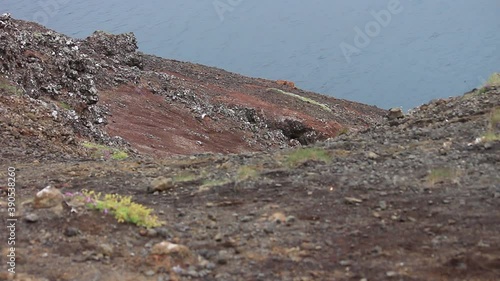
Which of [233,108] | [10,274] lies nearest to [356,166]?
[10,274]

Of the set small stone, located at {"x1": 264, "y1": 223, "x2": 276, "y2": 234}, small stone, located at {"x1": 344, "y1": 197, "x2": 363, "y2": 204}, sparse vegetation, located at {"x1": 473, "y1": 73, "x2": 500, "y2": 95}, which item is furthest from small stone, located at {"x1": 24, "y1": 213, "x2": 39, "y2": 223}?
sparse vegetation, located at {"x1": 473, "y1": 73, "x2": 500, "y2": 95}

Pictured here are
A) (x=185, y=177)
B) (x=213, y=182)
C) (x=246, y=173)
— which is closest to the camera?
(x=213, y=182)

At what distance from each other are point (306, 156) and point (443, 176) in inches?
78.9

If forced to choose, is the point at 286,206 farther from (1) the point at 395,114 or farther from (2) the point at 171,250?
(1) the point at 395,114

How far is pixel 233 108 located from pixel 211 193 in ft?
61.8

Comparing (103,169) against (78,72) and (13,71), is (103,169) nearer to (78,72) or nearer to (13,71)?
(13,71)

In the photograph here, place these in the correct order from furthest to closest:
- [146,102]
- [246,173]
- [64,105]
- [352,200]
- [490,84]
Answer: [146,102]
[64,105]
[490,84]
[246,173]
[352,200]

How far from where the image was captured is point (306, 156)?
24.7 ft

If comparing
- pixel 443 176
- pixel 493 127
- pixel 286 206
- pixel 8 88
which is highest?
A: pixel 8 88

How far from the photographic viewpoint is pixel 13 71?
14172mm

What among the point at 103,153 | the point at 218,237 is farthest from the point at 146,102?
the point at 218,237

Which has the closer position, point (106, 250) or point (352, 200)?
point (106, 250)

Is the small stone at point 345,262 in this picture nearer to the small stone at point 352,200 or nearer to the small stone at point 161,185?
the small stone at point 352,200

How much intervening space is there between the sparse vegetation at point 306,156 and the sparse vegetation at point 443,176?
59.5 inches
